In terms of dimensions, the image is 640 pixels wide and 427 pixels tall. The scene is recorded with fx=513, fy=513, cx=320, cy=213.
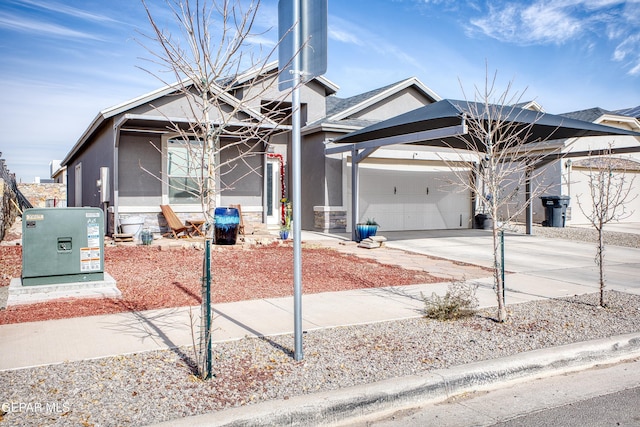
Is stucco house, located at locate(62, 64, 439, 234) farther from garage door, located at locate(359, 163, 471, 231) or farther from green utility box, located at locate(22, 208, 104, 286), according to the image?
green utility box, located at locate(22, 208, 104, 286)

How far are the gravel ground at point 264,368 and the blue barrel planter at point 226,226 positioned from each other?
23.7ft

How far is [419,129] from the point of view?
14047 mm

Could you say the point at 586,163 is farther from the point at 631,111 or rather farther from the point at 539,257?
the point at 631,111

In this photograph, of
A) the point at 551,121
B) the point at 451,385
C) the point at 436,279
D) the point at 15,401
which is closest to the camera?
the point at 15,401

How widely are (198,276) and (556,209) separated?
629 inches

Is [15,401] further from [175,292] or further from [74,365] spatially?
[175,292]

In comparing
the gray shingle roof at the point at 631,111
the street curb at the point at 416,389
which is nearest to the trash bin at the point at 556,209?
the gray shingle roof at the point at 631,111

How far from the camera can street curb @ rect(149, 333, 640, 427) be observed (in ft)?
12.1

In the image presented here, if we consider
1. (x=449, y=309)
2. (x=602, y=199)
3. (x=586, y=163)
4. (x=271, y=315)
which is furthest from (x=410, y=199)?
(x=271, y=315)

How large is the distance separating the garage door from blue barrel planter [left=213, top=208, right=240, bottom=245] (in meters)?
6.33

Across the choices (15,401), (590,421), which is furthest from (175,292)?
(590,421)

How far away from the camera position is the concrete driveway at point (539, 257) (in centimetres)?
888

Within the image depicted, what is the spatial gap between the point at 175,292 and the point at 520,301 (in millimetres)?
5069

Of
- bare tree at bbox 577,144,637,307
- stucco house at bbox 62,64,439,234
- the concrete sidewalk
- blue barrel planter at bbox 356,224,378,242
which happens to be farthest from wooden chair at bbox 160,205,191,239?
bare tree at bbox 577,144,637,307
